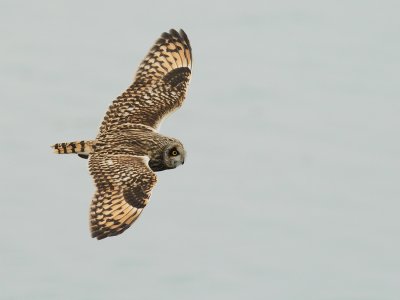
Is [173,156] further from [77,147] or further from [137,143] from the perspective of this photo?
[77,147]

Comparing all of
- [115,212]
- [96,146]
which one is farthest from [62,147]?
[115,212]

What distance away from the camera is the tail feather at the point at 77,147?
3005 centimetres

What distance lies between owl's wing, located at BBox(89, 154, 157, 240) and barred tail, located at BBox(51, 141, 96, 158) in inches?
11.7

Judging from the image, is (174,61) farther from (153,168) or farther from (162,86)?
(153,168)

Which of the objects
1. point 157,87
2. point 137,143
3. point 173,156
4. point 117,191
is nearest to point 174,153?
point 173,156

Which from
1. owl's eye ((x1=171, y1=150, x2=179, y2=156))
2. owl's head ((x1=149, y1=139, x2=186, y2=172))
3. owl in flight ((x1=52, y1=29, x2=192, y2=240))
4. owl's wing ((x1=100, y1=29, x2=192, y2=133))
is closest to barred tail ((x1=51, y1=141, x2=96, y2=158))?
owl in flight ((x1=52, y1=29, x2=192, y2=240))

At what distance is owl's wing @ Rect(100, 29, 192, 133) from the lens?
31531 millimetres

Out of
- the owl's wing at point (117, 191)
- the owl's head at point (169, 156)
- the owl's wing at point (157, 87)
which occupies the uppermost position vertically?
the owl's wing at point (157, 87)

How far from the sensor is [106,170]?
29.2m

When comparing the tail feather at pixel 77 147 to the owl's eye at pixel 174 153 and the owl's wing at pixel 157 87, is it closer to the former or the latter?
the owl's wing at pixel 157 87

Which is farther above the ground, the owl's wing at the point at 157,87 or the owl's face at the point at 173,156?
the owl's wing at the point at 157,87

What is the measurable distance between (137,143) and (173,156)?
83 cm

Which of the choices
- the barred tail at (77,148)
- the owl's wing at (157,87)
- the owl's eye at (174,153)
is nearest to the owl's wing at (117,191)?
the barred tail at (77,148)

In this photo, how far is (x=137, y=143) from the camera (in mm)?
30219
